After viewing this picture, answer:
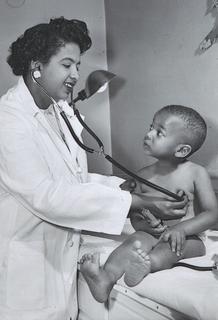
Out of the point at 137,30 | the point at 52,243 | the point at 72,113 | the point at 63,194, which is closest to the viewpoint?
the point at 63,194

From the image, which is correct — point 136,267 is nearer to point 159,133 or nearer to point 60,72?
point 159,133

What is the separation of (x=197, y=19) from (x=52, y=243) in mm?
1165

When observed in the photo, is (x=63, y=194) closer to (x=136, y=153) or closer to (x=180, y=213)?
(x=180, y=213)

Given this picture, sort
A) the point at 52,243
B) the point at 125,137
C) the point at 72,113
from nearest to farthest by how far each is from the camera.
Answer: the point at 52,243, the point at 72,113, the point at 125,137

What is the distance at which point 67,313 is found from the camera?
136 centimetres

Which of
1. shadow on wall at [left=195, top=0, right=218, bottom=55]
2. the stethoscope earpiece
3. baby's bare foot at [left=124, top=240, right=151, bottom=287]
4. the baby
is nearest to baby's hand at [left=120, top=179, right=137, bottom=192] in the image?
the baby

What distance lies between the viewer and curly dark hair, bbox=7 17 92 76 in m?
1.44

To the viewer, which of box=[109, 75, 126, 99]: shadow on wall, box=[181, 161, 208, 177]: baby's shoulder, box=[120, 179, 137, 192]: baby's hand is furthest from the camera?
box=[109, 75, 126, 99]: shadow on wall

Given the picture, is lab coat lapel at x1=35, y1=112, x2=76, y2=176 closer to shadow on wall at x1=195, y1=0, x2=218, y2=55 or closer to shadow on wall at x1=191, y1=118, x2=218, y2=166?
shadow on wall at x1=191, y1=118, x2=218, y2=166

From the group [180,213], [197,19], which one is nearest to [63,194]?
[180,213]

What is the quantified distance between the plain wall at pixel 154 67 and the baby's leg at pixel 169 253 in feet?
1.81

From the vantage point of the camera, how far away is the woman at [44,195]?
1218mm

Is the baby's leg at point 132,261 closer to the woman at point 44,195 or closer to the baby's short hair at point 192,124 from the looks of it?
the woman at point 44,195

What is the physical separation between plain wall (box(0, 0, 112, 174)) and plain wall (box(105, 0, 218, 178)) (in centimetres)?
5
